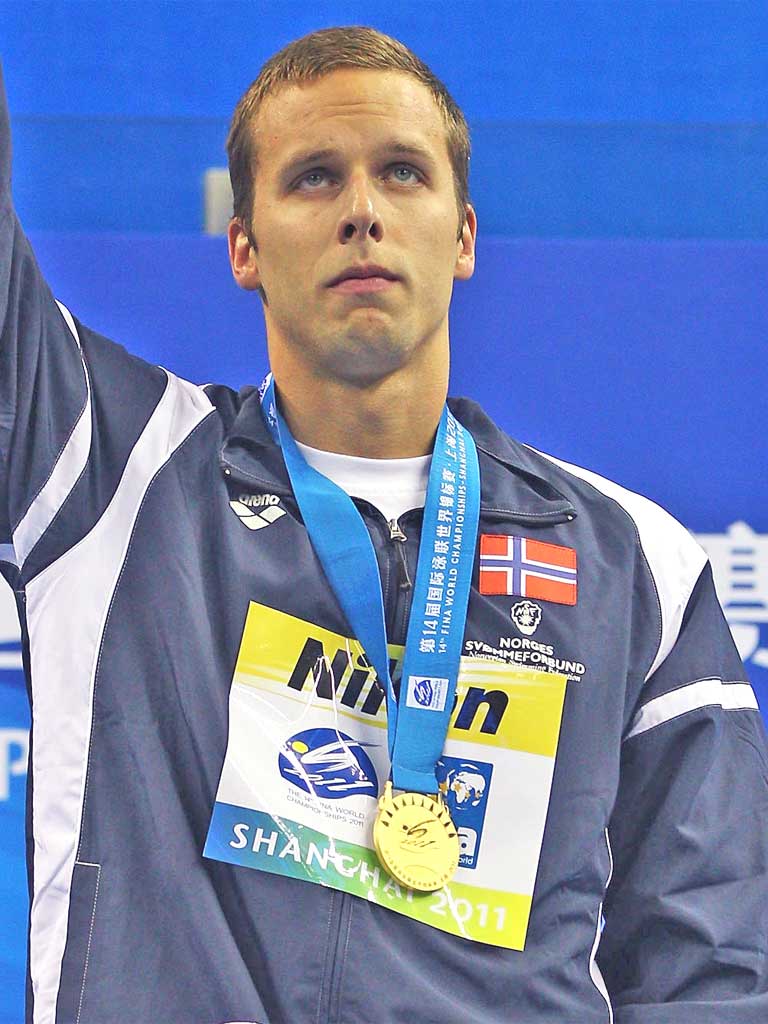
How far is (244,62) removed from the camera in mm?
2115

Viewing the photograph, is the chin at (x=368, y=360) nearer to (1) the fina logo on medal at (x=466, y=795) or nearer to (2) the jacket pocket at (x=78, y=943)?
(1) the fina logo on medal at (x=466, y=795)

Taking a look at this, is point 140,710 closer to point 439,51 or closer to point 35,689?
point 35,689

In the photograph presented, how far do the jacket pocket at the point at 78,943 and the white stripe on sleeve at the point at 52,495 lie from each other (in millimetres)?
330

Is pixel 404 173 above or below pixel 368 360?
above

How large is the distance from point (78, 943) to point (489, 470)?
0.70m

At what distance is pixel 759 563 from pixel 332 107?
1.04 m

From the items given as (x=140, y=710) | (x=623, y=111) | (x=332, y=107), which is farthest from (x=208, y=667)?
(x=623, y=111)

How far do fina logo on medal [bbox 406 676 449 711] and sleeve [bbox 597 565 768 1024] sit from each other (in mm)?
263

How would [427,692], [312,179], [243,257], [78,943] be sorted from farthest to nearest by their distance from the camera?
[243,257] < [312,179] < [427,692] < [78,943]

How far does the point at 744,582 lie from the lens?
2131 mm

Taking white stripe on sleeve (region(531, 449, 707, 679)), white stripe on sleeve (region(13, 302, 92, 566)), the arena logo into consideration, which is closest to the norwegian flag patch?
white stripe on sleeve (region(531, 449, 707, 679))

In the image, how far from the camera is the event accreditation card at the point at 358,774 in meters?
1.34

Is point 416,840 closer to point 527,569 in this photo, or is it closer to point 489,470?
point 527,569

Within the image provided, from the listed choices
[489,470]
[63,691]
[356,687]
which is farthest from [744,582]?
[63,691]
